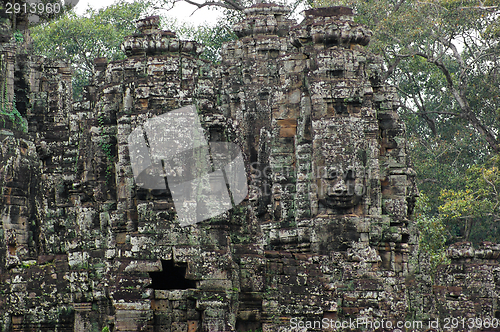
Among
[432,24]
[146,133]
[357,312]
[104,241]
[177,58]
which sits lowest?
[357,312]

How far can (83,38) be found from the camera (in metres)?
40.3

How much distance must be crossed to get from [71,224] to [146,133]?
18.1 feet

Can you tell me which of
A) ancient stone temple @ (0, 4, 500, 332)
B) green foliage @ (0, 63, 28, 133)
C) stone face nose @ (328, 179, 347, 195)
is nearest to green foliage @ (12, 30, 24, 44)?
ancient stone temple @ (0, 4, 500, 332)

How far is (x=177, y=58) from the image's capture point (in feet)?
53.3

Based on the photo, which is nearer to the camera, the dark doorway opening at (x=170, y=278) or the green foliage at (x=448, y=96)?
the dark doorway opening at (x=170, y=278)

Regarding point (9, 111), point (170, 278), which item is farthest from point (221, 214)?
point (9, 111)

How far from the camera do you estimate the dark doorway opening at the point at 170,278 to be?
15430 mm

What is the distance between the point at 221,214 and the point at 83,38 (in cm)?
2606

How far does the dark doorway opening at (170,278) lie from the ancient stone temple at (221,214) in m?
0.03

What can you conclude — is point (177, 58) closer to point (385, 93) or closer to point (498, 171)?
point (385, 93)

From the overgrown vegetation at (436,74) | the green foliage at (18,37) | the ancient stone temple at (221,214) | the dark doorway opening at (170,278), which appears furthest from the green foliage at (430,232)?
the dark doorway opening at (170,278)

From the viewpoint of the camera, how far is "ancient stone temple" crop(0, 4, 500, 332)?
15305 mm

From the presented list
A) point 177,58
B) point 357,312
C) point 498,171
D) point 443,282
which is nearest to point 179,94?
point 177,58

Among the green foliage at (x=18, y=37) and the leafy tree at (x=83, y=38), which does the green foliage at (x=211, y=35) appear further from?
the green foliage at (x=18, y=37)
